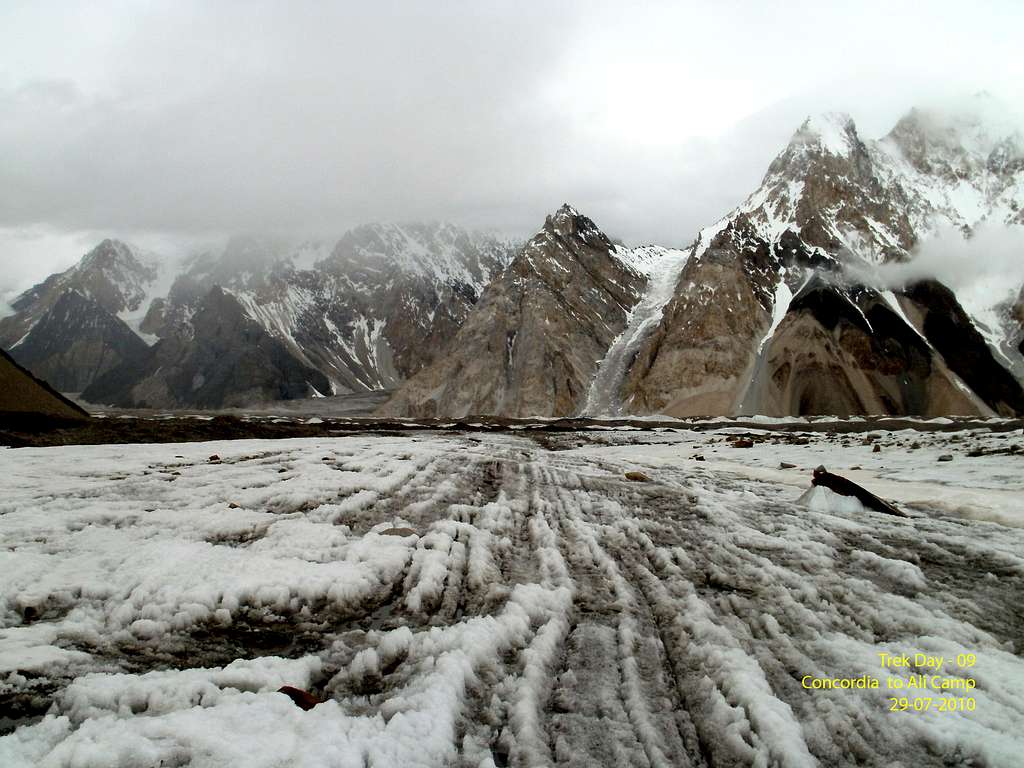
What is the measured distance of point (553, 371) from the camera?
346ft

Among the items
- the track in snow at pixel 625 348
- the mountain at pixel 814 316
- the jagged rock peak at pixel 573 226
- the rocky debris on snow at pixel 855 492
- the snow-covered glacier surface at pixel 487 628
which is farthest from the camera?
the jagged rock peak at pixel 573 226

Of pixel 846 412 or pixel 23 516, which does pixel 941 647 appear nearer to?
pixel 23 516

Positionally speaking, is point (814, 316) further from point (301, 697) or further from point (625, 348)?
point (301, 697)

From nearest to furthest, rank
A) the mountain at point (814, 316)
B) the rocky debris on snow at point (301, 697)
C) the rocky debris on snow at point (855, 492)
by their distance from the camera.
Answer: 1. the rocky debris on snow at point (301, 697)
2. the rocky debris on snow at point (855, 492)
3. the mountain at point (814, 316)

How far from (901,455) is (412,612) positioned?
16.3 metres

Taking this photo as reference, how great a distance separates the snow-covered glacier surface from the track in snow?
92.1m

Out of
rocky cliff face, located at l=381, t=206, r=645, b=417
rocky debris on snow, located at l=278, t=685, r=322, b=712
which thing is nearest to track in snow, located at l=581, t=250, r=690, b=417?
rocky cliff face, located at l=381, t=206, r=645, b=417

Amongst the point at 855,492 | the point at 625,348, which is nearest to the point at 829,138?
the point at 625,348

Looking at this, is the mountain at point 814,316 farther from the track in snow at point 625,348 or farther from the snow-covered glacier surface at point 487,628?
the snow-covered glacier surface at point 487,628

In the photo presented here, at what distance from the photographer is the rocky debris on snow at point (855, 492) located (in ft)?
24.1

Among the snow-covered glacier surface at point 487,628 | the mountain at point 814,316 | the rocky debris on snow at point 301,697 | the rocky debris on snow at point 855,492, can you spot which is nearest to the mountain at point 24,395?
the snow-covered glacier surface at point 487,628

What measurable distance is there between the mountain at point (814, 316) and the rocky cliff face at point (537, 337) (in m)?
12.2

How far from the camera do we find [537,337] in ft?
362

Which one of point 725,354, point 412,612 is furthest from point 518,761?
point 725,354
